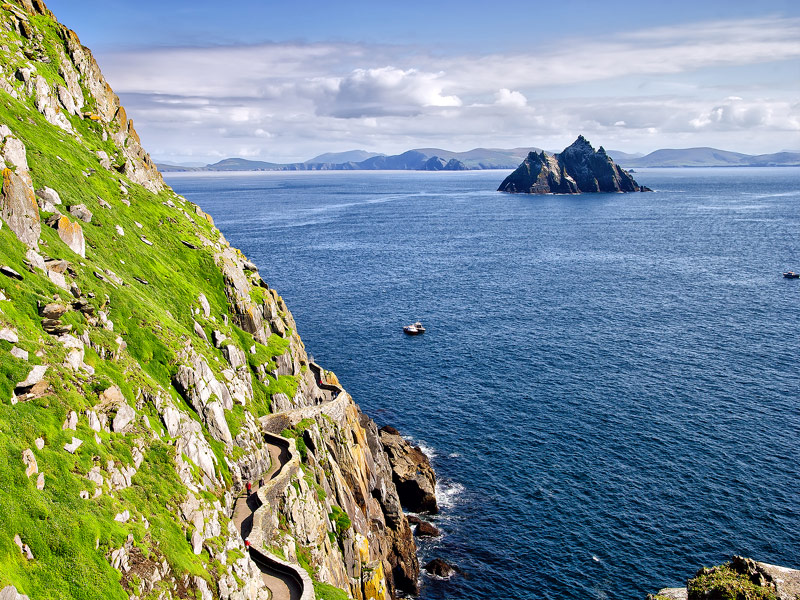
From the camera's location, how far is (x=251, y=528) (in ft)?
136

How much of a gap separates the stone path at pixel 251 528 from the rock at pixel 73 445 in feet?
46.1

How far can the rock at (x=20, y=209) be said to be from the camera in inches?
1615

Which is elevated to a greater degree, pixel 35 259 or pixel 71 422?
pixel 35 259

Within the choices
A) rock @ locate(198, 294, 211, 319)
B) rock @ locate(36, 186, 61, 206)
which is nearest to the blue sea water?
rock @ locate(198, 294, 211, 319)

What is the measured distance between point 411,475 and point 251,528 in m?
36.4

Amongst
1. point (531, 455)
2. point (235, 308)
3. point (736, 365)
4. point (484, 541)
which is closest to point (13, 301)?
point (235, 308)

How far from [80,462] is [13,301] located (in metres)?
11.8

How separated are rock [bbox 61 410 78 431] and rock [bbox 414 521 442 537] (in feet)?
154

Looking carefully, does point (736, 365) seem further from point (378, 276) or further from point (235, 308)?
point (378, 276)

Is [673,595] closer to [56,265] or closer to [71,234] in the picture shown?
[56,265]

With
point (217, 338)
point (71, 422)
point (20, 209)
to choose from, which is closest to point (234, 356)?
point (217, 338)

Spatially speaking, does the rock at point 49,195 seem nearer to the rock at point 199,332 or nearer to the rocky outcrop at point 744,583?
the rock at point 199,332

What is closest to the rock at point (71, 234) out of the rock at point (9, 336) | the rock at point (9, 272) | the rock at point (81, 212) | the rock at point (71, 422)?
the rock at point (81, 212)

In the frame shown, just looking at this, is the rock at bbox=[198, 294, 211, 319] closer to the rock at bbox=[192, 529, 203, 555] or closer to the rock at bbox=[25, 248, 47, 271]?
the rock at bbox=[25, 248, 47, 271]
